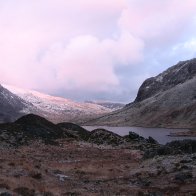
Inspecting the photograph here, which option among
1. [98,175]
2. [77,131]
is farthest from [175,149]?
[77,131]

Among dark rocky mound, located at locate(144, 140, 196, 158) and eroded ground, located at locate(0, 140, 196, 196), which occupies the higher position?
dark rocky mound, located at locate(144, 140, 196, 158)

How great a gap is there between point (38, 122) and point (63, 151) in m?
24.9

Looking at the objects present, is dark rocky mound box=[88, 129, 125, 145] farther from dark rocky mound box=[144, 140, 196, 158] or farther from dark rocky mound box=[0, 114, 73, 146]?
dark rocky mound box=[144, 140, 196, 158]

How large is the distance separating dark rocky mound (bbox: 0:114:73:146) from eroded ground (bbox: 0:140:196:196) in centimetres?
1172

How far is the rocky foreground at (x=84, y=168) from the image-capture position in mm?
30250

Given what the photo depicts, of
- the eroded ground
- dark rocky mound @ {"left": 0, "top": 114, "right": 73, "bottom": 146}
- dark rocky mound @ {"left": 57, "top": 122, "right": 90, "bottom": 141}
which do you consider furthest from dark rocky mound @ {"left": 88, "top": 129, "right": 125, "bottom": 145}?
the eroded ground

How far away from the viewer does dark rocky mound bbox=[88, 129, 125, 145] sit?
79.7m

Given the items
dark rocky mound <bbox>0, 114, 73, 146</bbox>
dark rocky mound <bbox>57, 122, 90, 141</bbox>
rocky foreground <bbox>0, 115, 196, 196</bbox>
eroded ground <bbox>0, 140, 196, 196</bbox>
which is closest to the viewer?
eroded ground <bbox>0, 140, 196, 196</bbox>

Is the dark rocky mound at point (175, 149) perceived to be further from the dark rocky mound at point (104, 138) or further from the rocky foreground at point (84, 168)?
the dark rocky mound at point (104, 138)

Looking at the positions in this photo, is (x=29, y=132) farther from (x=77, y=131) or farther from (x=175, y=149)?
(x=175, y=149)

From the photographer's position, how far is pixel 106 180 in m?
37.9

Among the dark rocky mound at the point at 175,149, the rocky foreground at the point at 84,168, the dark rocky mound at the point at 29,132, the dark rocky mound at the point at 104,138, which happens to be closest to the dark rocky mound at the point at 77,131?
the dark rocky mound at the point at 104,138

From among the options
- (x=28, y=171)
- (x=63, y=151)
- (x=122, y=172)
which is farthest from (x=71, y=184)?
(x=63, y=151)

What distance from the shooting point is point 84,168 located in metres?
44.6
